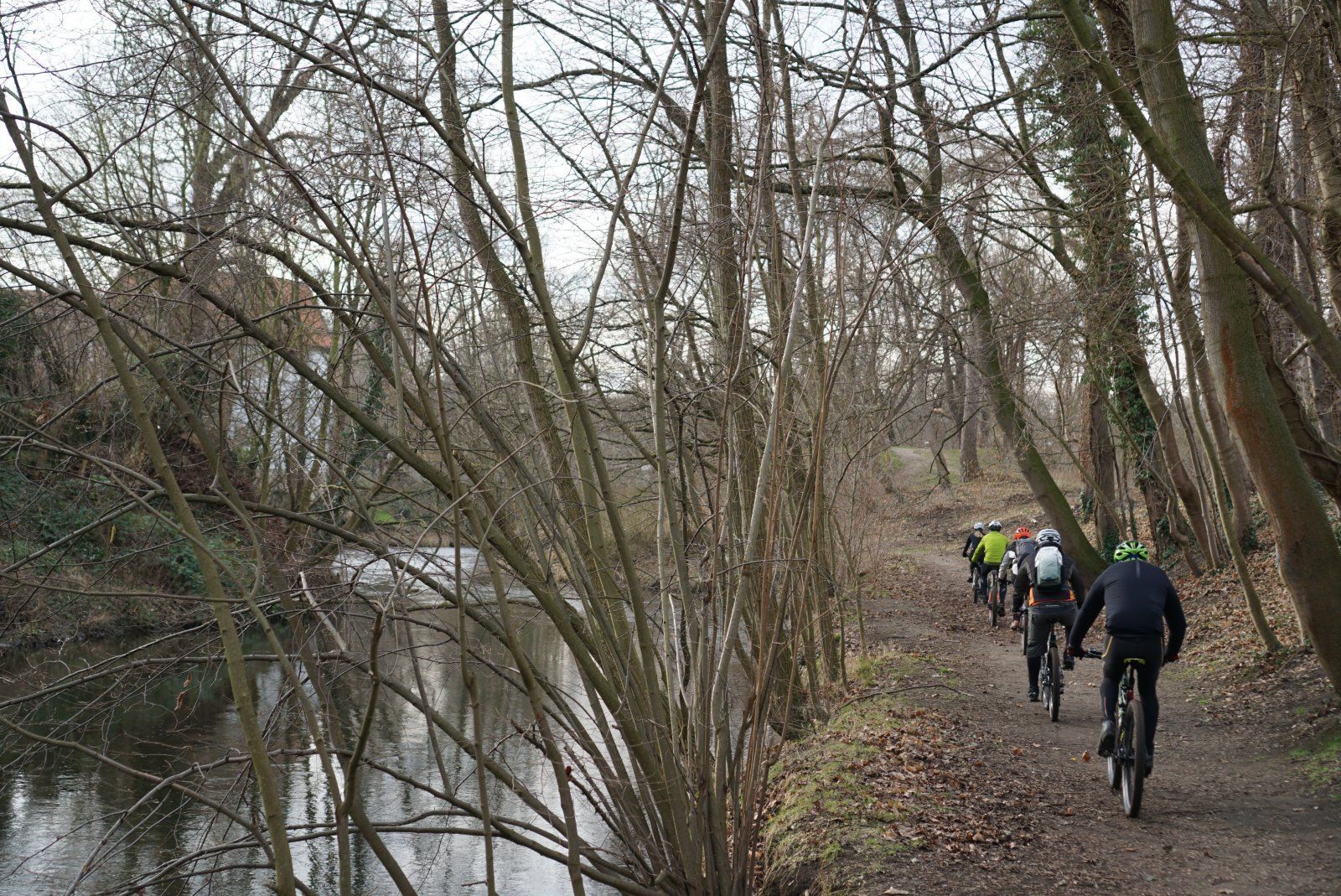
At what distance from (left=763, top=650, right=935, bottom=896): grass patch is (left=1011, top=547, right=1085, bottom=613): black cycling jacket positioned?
1636mm

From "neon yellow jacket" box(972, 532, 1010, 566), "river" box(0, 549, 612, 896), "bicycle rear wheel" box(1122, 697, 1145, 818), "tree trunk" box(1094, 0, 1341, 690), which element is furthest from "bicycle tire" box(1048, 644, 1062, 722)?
"neon yellow jacket" box(972, 532, 1010, 566)

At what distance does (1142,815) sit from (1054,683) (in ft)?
10.0

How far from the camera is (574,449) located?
17.3 ft

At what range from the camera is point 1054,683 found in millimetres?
9945

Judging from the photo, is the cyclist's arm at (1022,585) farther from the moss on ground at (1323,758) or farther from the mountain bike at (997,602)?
the mountain bike at (997,602)

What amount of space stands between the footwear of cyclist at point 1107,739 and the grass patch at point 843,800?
4.49 ft

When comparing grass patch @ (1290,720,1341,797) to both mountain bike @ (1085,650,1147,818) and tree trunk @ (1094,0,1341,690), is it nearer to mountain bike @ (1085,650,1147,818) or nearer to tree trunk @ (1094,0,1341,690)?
tree trunk @ (1094,0,1341,690)

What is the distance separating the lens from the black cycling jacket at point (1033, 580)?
9797 millimetres

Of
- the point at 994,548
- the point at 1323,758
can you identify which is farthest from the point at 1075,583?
the point at 994,548

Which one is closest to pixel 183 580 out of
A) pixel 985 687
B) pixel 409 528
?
pixel 985 687

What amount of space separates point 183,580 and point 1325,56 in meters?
16.7

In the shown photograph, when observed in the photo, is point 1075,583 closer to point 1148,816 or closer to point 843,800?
point 1148,816

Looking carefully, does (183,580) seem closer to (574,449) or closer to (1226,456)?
(574,449)

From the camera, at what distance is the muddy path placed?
5836mm
